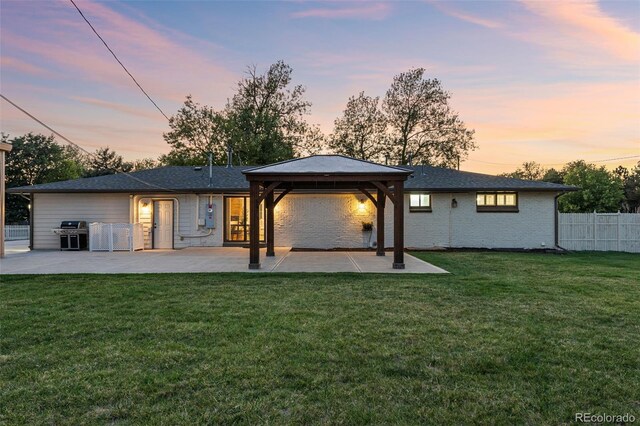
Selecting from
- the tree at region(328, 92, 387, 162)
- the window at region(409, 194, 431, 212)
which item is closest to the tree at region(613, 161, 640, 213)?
the tree at region(328, 92, 387, 162)

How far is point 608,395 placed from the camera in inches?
101

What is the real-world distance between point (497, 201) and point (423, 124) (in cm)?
1366

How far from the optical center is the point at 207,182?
14.1 meters

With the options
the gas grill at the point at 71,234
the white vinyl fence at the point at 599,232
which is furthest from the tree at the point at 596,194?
the gas grill at the point at 71,234

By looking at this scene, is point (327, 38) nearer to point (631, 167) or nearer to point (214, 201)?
point (214, 201)

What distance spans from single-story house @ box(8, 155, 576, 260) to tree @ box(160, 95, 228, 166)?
13.4 meters

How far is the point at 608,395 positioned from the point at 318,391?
2001 millimetres

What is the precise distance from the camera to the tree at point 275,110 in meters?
26.6

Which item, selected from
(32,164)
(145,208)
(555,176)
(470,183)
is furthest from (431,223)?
(555,176)

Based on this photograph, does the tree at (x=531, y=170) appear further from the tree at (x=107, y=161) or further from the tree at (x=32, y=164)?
the tree at (x=32, y=164)

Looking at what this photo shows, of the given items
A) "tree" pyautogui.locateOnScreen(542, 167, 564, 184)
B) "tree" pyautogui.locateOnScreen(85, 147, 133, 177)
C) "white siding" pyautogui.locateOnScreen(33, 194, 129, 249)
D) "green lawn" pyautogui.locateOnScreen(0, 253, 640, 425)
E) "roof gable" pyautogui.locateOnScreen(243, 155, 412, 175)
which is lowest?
"green lawn" pyautogui.locateOnScreen(0, 253, 640, 425)

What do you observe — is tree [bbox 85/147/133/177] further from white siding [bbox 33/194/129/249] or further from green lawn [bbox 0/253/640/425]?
green lawn [bbox 0/253/640/425]

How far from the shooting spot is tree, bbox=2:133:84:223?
3466cm
